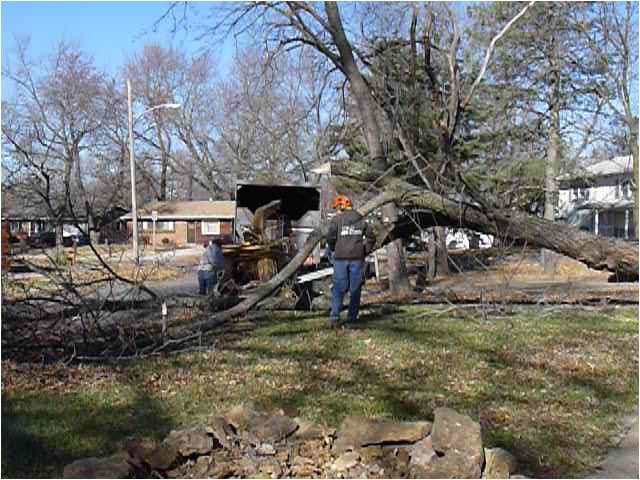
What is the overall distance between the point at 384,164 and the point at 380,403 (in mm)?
Answer: 6039

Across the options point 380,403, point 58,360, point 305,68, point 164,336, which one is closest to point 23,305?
point 58,360

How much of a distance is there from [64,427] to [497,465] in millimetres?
3408

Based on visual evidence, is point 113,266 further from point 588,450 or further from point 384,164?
point 588,450

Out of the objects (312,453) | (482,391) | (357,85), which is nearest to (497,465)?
(312,453)

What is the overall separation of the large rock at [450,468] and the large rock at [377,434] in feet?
0.88

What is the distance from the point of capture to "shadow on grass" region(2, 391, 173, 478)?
5133 mm

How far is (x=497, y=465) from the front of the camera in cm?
441

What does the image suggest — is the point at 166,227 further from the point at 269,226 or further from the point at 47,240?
the point at 47,240

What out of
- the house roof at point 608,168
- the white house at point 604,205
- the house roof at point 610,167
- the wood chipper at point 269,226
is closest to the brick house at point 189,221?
the white house at point 604,205

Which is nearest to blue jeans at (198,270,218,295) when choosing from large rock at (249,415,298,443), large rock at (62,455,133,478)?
large rock at (249,415,298,443)

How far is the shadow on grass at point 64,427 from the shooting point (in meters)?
5.13

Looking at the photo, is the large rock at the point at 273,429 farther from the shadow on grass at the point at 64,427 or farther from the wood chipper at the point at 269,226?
the wood chipper at the point at 269,226

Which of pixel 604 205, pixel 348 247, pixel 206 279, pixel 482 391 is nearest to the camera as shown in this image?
pixel 482 391

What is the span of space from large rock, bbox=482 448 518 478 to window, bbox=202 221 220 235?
6285cm
